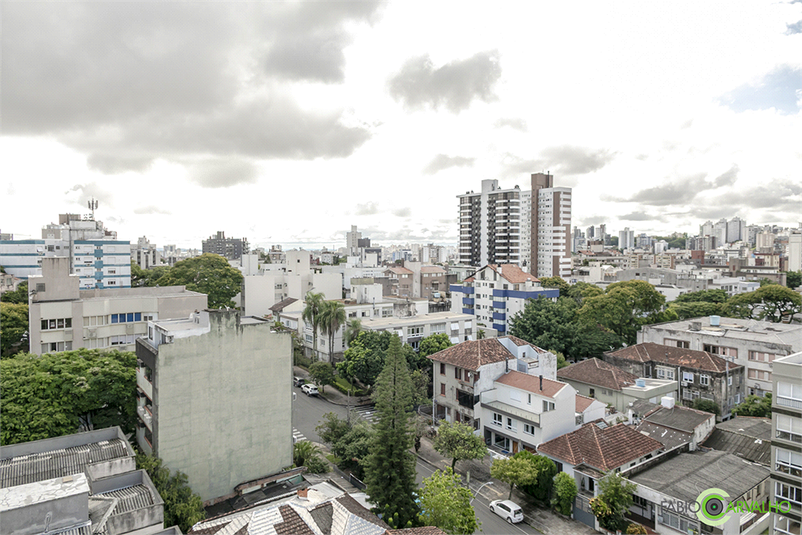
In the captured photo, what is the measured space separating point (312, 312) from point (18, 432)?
26533 mm

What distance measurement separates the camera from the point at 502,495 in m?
24.6

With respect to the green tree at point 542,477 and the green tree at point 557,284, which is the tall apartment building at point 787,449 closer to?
the green tree at point 542,477

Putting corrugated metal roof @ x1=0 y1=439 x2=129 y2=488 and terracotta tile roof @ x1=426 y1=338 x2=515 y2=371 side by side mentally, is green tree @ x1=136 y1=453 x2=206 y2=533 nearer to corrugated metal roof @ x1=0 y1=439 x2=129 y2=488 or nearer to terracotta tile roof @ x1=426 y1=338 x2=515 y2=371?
corrugated metal roof @ x1=0 y1=439 x2=129 y2=488

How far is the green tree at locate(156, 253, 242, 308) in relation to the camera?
5838cm

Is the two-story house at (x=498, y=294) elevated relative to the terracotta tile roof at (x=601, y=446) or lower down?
elevated

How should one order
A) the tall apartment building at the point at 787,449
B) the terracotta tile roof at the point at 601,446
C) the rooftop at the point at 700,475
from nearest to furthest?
the tall apartment building at the point at 787,449, the rooftop at the point at 700,475, the terracotta tile roof at the point at 601,446

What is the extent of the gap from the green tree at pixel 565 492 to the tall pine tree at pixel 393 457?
25.3ft

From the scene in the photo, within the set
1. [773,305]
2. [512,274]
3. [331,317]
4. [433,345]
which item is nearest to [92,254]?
[331,317]

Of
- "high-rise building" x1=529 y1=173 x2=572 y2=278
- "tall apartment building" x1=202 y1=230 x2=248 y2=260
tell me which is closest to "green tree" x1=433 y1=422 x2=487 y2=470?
"high-rise building" x1=529 y1=173 x2=572 y2=278

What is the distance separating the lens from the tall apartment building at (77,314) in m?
30.5

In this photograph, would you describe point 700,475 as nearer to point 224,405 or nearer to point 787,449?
point 787,449

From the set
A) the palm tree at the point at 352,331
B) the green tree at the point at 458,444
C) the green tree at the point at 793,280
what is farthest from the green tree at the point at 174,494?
the green tree at the point at 793,280

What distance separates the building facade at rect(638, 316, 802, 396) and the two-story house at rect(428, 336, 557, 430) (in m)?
16.2

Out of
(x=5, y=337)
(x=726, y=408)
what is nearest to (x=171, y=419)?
(x=5, y=337)
